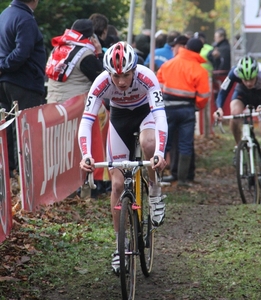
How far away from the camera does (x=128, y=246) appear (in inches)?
241

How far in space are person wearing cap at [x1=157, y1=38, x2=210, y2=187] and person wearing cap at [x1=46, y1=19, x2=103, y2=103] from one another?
234 centimetres

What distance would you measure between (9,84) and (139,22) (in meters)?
44.2

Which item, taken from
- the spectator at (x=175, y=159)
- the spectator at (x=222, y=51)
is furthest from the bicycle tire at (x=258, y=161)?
the spectator at (x=222, y=51)

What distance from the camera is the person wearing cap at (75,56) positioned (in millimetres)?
10289

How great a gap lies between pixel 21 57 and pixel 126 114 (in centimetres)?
266

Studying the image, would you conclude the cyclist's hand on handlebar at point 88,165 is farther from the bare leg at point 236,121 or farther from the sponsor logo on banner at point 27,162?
the bare leg at point 236,121

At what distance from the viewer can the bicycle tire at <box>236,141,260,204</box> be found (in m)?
11.0

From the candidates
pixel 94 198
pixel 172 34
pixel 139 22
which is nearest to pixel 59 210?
pixel 94 198

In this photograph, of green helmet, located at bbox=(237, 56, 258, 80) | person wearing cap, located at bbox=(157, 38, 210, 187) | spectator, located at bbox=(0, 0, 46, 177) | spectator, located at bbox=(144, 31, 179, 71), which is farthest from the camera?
spectator, located at bbox=(144, 31, 179, 71)

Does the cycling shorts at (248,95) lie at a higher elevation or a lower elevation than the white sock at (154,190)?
lower

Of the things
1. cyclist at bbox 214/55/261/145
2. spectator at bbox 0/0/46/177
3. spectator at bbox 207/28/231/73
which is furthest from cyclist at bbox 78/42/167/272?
spectator at bbox 207/28/231/73

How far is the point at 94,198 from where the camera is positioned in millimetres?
10867

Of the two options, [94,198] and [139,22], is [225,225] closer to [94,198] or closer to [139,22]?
[94,198]

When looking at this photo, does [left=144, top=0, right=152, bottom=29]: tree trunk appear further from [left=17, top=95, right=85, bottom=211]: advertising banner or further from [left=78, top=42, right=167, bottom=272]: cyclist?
[left=78, top=42, right=167, bottom=272]: cyclist
